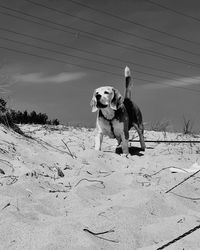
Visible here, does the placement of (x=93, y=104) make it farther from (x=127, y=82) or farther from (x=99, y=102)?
(x=127, y=82)

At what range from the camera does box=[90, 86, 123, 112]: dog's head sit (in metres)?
5.42

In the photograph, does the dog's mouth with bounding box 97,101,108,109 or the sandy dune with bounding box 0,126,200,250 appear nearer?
the sandy dune with bounding box 0,126,200,250

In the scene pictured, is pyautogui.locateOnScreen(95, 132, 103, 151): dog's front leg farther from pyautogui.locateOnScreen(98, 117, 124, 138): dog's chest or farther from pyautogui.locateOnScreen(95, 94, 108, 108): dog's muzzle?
pyautogui.locateOnScreen(95, 94, 108, 108): dog's muzzle

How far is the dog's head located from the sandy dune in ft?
4.35

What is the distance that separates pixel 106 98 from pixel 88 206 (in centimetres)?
306

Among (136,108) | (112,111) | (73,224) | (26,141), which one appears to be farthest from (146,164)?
(73,224)

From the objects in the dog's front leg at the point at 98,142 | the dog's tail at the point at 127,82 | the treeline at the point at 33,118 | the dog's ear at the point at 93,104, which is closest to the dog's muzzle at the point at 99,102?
the dog's ear at the point at 93,104

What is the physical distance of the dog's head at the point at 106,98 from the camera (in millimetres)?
5422

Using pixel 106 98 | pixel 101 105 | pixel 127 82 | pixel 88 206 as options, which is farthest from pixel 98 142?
pixel 88 206

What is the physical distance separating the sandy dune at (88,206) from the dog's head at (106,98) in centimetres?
133

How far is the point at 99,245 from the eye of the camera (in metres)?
1.86

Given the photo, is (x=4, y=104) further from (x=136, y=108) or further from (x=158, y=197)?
(x=158, y=197)

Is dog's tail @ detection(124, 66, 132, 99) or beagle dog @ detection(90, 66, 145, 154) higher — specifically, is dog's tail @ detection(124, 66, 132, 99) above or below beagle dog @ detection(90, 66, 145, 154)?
above

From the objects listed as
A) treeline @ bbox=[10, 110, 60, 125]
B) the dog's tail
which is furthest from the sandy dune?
treeline @ bbox=[10, 110, 60, 125]
